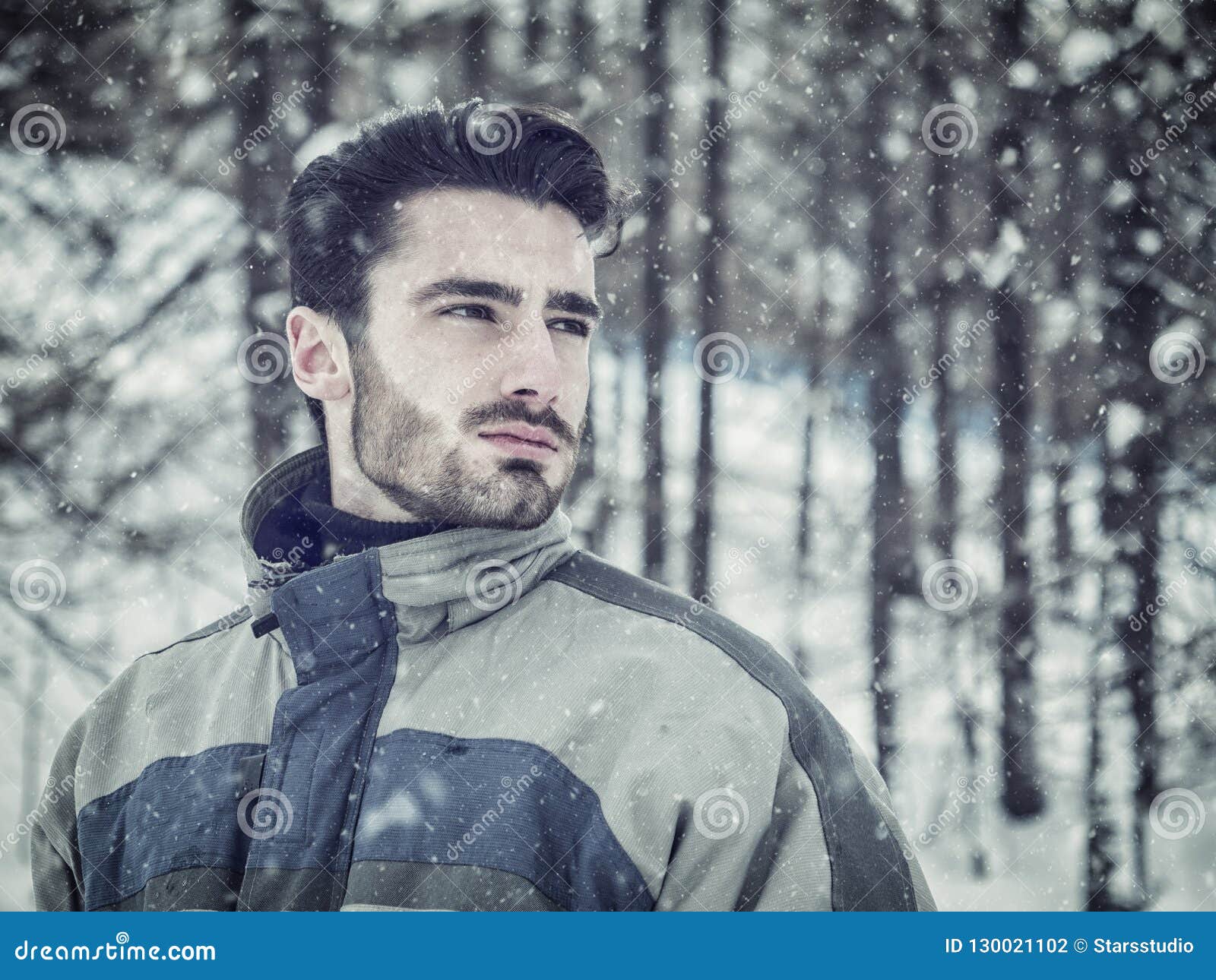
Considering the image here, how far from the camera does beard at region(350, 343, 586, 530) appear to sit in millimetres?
1239

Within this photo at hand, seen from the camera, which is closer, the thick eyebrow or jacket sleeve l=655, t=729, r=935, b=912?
jacket sleeve l=655, t=729, r=935, b=912

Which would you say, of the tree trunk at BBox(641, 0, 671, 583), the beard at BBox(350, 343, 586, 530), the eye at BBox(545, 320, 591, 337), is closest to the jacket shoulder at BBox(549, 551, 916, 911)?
the beard at BBox(350, 343, 586, 530)

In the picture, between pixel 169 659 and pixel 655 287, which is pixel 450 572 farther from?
pixel 655 287

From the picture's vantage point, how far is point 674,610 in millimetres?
1166

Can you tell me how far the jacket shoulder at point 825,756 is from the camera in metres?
1.01

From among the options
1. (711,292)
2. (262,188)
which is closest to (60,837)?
(262,188)

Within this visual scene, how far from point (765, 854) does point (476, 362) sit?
2.60 feet

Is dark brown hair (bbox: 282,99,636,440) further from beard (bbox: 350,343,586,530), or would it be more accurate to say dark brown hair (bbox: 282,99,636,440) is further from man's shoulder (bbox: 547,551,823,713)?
man's shoulder (bbox: 547,551,823,713)

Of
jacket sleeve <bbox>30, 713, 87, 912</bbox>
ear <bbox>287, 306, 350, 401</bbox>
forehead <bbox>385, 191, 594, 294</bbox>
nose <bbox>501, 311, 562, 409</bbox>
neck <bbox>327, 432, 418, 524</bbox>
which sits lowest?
jacket sleeve <bbox>30, 713, 87, 912</bbox>

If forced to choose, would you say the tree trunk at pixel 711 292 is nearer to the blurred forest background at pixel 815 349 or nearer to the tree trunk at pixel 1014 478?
the blurred forest background at pixel 815 349

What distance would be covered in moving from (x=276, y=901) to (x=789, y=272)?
244 cm

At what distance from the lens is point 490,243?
4.44 feet

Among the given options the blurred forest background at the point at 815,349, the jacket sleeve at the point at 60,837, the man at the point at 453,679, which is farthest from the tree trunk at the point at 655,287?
the jacket sleeve at the point at 60,837
